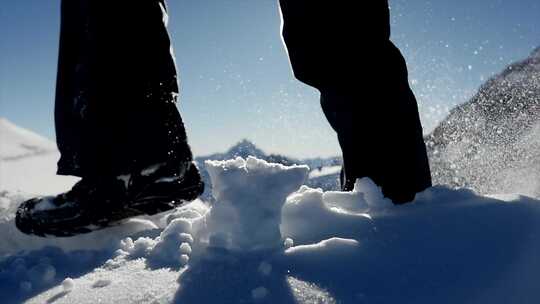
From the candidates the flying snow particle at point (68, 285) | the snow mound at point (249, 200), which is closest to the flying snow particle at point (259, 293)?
the snow mound at point (249, 200)

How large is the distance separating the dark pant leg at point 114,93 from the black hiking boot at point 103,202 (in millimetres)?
44

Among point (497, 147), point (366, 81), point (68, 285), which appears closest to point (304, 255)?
point (68, 285)

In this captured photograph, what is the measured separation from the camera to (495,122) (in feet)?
7.86

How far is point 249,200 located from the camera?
3.79 feet

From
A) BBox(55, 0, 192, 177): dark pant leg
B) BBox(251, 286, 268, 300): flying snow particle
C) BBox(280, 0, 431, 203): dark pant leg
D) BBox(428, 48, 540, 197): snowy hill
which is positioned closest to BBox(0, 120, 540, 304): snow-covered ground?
BBox(251, 286, 268, 300): flying snow particle

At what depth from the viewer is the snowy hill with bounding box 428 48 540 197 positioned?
1.95 meters

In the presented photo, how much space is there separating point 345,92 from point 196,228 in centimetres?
72

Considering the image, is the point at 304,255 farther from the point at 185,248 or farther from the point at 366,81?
the point at 366,81

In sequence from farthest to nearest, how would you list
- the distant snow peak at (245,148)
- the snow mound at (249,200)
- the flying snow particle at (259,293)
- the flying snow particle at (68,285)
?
the distant snow peak at (245,148) → the snow mound at (249,200) → the flying snow particle at (68,285) → the flying snow particle at (259,293)

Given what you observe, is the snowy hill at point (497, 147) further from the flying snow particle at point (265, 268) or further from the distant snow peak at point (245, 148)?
the distant snow peak at point (245, 148)

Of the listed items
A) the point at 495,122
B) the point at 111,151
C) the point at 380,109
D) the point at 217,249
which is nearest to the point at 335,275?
the point at 217,249

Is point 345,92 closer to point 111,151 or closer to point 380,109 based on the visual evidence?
point 380,109

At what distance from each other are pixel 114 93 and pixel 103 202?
370mm

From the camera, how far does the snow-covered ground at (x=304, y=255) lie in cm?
83
